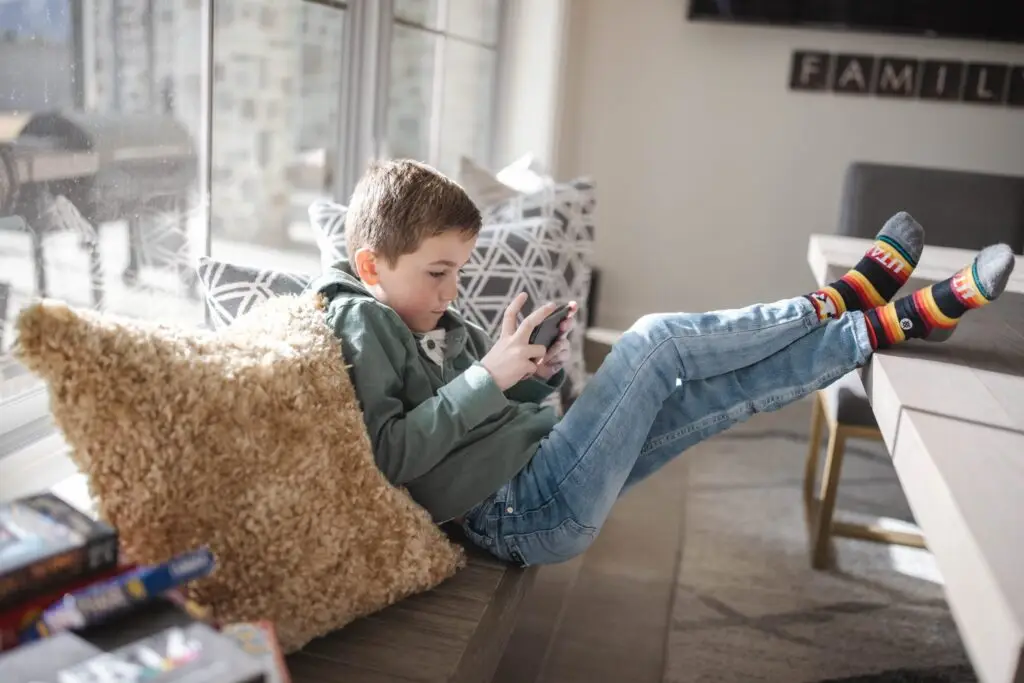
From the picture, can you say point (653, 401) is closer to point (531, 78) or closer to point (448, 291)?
point (448, 291)

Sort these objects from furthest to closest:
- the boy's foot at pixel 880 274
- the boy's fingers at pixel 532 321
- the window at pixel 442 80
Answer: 1. the window at pixel 442 80
2. the boy's foot at pixel 880 274
3. the boy's fingers at pixel 532 321

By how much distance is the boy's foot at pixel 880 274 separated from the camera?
1.55 m

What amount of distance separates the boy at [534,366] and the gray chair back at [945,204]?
120cm

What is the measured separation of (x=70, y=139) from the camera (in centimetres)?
129

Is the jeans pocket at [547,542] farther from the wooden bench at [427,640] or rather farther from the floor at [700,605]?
the floor at [700,605]

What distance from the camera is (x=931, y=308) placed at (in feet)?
4.64

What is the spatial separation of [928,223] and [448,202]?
6.23ft

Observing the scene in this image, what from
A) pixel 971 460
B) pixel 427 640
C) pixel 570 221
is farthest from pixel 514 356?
pixel 570 221

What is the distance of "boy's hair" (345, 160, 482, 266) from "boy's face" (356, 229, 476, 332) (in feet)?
0.04

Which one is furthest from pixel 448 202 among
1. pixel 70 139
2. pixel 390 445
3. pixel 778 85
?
pixel 778 85

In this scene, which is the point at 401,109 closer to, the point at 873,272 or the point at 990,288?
the point at 873,272

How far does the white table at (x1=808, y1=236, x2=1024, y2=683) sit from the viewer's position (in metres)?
0.76

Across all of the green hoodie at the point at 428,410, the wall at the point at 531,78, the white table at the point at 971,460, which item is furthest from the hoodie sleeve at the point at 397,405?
the wall at the point at 531,78

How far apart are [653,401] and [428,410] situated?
389mm
